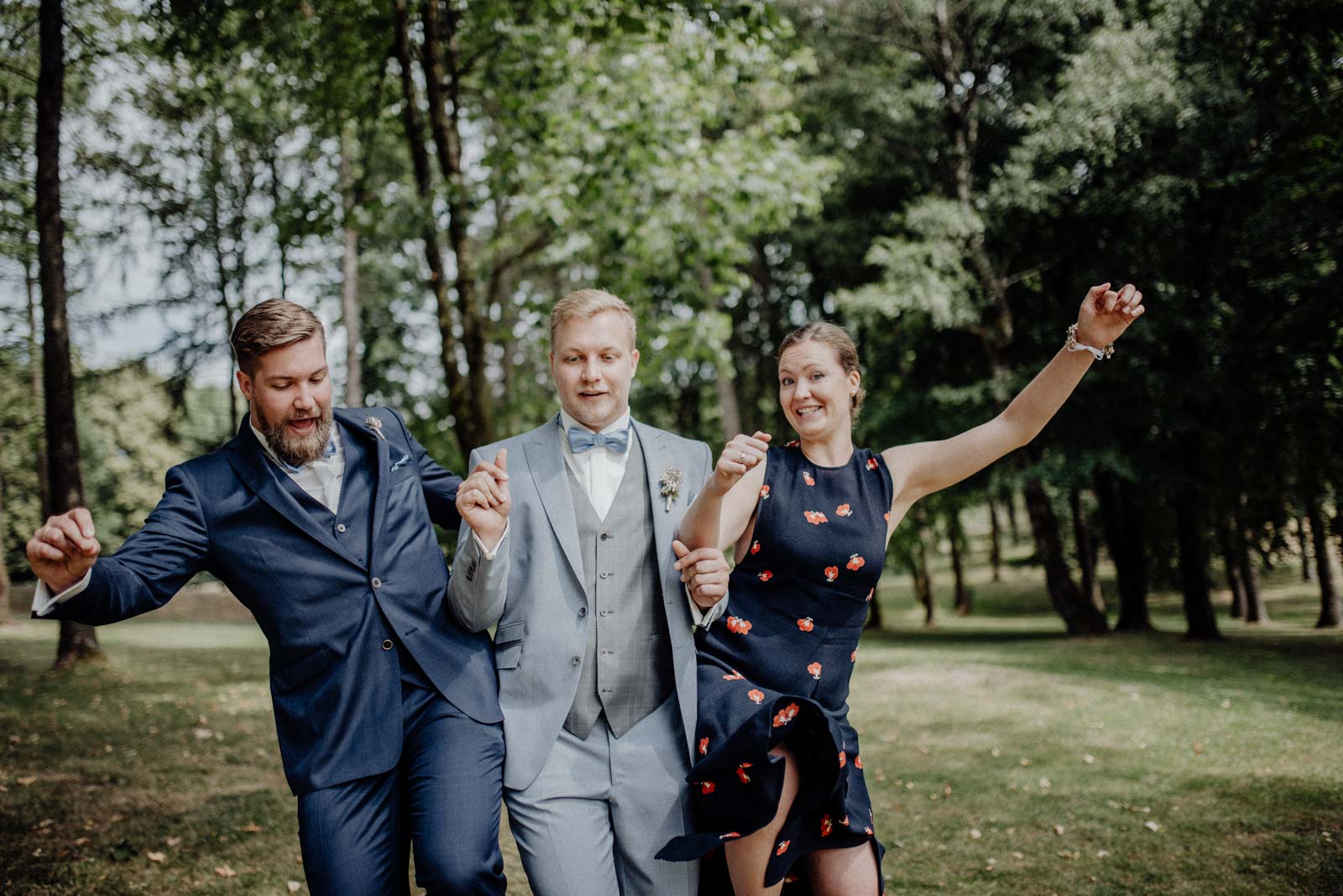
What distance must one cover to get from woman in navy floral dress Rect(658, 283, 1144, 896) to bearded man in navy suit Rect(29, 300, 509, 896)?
2.52 ft

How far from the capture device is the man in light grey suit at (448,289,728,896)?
3254 millimetres

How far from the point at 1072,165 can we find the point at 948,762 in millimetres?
12560

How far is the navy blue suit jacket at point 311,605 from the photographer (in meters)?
3.16

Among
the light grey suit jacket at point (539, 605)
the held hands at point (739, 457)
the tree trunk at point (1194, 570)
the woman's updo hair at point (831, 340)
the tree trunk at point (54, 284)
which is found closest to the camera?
the held hands at point (739, 457)

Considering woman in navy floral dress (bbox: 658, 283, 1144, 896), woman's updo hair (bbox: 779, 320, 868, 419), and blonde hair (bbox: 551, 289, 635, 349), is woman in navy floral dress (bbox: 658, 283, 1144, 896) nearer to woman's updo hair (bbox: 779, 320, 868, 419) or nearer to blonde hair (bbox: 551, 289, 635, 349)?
woman's updo hair (bbox: 779, 320, 868, 419)

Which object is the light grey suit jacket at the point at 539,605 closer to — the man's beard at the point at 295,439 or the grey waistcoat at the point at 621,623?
the grey waistcoat at the point at 621,623

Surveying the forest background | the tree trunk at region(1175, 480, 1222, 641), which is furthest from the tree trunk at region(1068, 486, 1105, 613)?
the tree trunk at region(1175, 480, 1222, 641)

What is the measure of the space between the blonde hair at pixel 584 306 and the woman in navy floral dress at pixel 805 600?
745mm

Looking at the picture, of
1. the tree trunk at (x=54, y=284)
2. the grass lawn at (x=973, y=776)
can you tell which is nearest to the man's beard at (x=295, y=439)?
the grass lawn at (x=973, y=776)

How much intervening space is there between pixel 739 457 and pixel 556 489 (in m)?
0.86

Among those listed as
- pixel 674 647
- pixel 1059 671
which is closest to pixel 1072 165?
pixel 1059 671

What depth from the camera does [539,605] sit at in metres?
3.38

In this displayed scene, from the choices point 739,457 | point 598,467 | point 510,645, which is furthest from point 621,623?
point 739,457

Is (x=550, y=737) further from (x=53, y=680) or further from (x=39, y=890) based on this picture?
(x=53, y=680)
